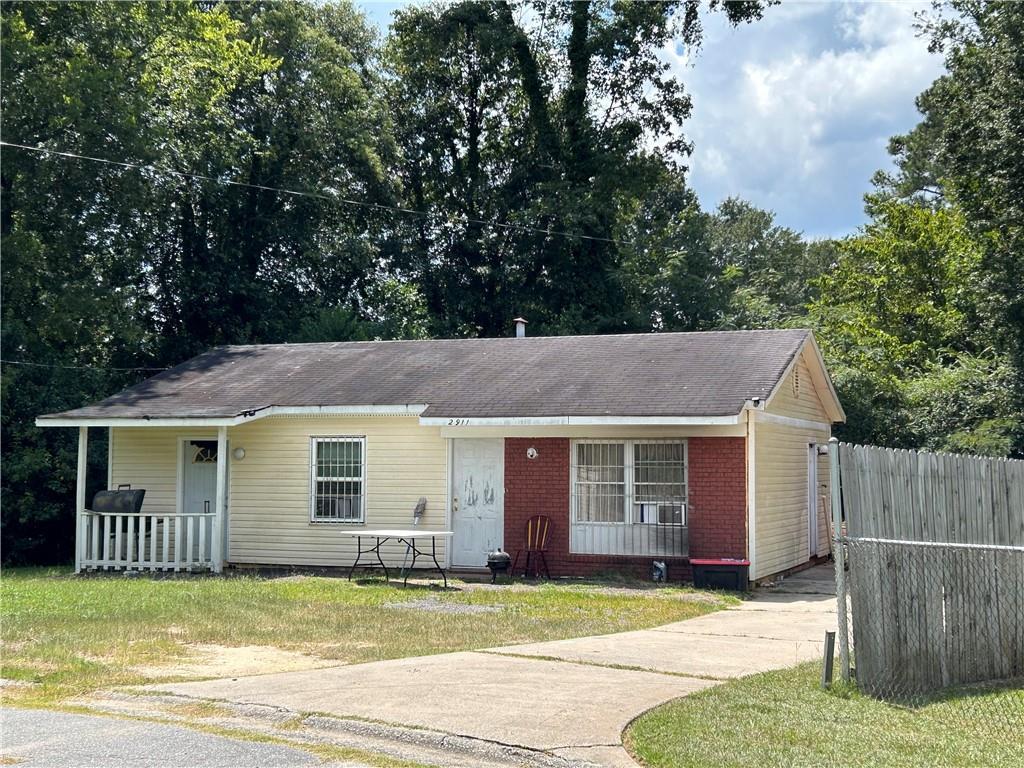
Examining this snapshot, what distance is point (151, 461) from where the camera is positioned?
19969mm

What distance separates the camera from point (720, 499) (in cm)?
1655

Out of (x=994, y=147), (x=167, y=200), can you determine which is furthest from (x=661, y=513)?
(x=167, y=200)

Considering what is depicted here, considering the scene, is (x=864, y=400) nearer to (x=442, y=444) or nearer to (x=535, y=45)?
(x=442, y=444)

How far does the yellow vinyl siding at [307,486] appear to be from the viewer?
18312 mm

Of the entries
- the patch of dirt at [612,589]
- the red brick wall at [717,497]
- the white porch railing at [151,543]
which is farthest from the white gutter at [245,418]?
the red brick wall at [717,497]

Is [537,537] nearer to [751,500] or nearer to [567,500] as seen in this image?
[567,500]

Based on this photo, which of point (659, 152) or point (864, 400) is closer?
point (864, 400)

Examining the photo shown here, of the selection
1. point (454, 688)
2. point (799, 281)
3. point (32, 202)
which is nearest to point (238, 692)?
point (454, 688)

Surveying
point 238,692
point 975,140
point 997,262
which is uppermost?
point 975,140

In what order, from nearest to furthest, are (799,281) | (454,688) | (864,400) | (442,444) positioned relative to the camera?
(454,688), (442,444), (864,400), (799,281)

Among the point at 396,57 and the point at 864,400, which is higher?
the point at 396,57

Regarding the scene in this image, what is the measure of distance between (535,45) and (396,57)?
488 cm

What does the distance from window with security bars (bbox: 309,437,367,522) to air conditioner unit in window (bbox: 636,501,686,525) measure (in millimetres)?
4801

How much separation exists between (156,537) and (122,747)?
41.9 feet
